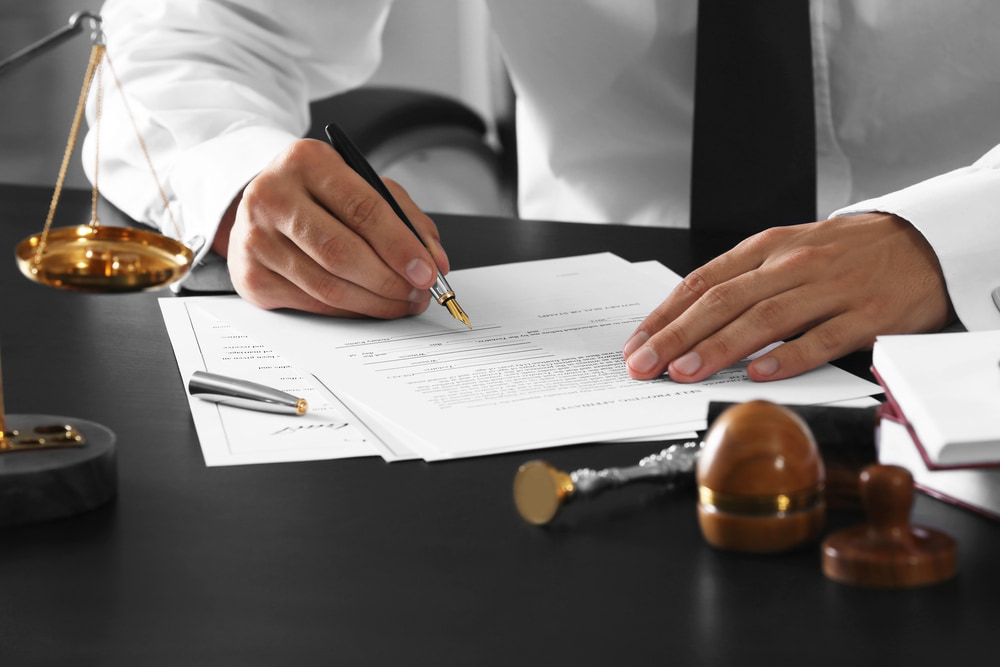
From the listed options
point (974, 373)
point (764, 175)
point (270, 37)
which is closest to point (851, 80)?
point (764, 175)

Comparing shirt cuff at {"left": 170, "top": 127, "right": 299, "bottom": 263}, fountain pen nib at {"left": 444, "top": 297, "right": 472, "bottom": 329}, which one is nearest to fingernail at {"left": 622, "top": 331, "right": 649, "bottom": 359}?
fountain pen nib at {"left": 444, "top": 297, "right": 472, "bottom": 329}

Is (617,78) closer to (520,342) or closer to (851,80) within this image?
(851,80)

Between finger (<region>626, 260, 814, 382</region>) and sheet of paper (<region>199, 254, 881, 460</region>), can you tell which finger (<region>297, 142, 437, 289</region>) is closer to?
sheet of paper (<region>199, 254, 881, 460</region>)

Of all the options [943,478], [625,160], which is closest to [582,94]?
[625,160]

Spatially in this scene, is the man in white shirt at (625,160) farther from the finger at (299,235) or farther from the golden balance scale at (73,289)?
the golden balance scale at (73,289)

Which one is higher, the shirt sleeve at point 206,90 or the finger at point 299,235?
the shirt sleeve at point 206,90

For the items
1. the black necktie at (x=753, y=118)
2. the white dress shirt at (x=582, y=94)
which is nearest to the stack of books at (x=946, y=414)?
the white dress shirt at (x=582, y=94)

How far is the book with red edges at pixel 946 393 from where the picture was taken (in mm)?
459

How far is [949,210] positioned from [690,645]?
0.54 m

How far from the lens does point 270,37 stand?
1.42 meters

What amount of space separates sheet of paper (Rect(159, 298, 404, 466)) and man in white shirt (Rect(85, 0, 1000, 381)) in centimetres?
10

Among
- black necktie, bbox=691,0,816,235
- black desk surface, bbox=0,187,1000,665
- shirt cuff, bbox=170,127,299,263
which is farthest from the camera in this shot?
black necktie, bbox=691,0,816,235

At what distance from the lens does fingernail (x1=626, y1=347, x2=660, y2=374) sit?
2.36 feet

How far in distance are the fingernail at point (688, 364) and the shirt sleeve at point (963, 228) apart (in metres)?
0.22
